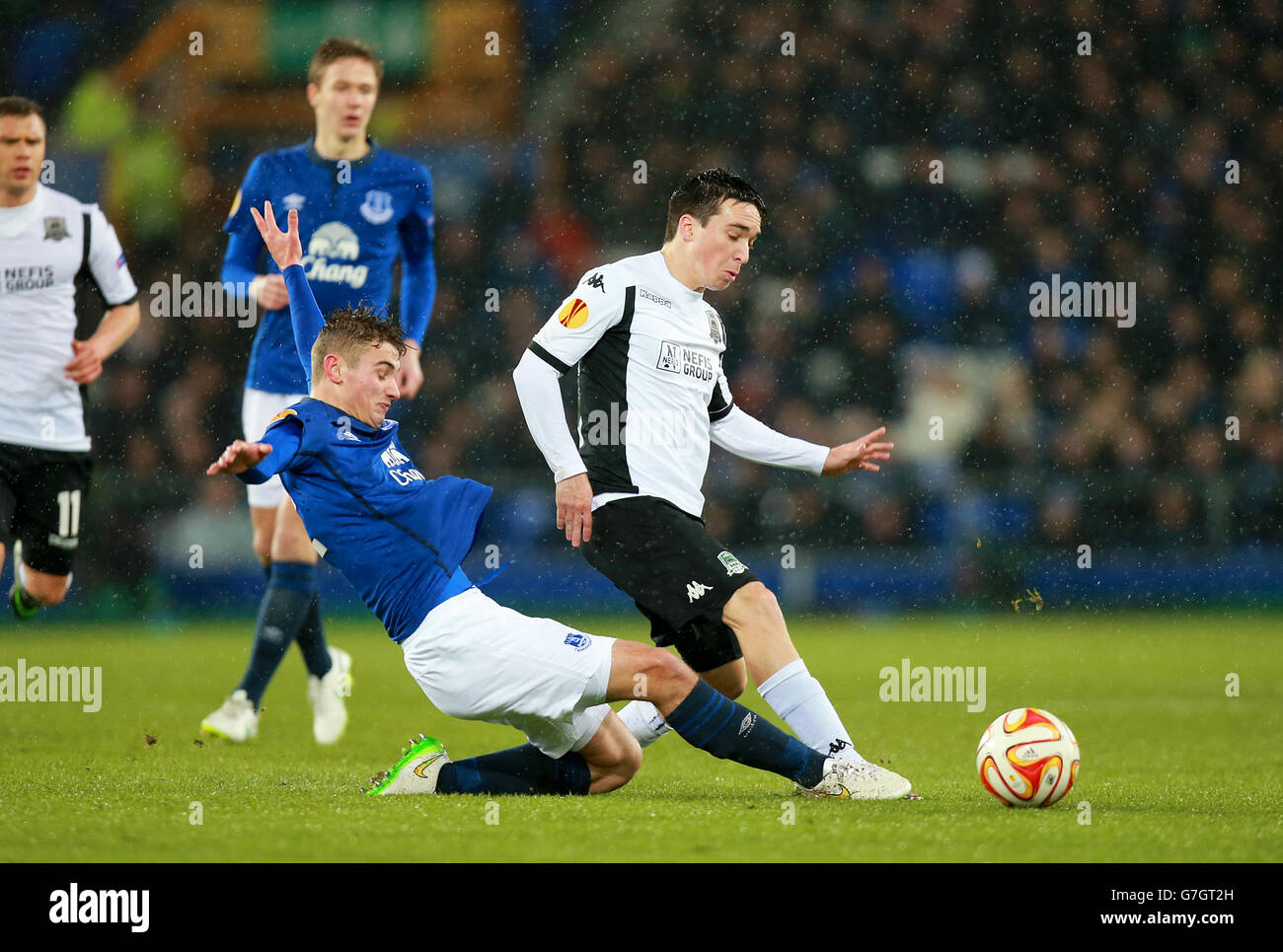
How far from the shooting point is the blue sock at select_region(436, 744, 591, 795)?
14.8 ft

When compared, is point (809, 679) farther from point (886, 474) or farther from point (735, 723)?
point (886, 474)

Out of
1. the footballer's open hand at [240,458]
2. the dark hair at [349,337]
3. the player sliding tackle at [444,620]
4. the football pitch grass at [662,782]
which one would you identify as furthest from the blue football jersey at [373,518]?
the football pitch grass at [662,782]

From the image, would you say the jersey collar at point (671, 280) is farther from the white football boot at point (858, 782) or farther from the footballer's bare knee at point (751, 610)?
the white football boot at point (858, 782)

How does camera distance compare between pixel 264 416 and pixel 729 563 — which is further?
pixel 264 416

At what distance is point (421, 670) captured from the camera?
4.20 m

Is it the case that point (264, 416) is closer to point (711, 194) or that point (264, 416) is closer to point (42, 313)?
point (42, 313)

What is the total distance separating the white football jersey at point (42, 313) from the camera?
6324mm

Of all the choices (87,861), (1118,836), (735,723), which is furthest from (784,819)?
(87,861)

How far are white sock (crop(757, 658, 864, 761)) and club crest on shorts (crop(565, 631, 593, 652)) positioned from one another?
1.94 feet

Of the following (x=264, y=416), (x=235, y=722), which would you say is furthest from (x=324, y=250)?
(x=235, y=722)

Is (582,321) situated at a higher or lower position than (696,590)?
higher

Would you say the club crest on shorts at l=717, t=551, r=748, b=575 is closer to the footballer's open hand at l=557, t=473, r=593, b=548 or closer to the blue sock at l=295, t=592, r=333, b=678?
the footballer's open hand at l=557, t=473, r=593, b=548

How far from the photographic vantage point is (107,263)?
6.55 metres

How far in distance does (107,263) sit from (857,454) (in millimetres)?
3567
